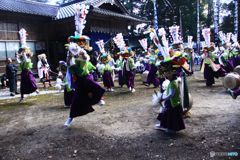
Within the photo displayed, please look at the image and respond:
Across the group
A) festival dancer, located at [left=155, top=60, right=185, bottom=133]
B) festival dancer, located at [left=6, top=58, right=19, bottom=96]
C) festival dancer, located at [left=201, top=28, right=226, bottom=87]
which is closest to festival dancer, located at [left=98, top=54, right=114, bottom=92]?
festival dancer, located at [left=6, top=58, right=19, bottom=96]

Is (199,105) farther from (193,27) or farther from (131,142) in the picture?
(193,27)

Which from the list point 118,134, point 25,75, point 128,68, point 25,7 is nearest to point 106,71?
point 128,68

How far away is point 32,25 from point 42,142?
1248 centimetres

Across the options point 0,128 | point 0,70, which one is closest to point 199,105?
point 0,128

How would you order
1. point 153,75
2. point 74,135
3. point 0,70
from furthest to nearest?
point 0,70
point 153,75
point 74,135

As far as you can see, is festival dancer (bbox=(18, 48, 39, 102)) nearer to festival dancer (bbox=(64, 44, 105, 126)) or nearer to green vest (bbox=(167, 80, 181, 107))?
festival dancer (bbox=(64, 44, 105, 126))

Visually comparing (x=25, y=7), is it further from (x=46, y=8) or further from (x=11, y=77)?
(x=11, y=77)

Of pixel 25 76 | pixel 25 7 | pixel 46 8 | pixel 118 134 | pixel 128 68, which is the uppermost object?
pixel 46 8

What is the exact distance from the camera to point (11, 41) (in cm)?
1462

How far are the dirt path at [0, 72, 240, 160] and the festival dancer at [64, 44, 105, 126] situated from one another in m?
0.39

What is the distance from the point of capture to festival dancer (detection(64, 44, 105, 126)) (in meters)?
5.63

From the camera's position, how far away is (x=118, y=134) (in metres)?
5.02

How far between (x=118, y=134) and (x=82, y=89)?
1319 mm

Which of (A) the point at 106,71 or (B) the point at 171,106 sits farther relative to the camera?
(A) the point at 106,71
